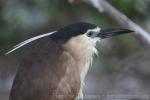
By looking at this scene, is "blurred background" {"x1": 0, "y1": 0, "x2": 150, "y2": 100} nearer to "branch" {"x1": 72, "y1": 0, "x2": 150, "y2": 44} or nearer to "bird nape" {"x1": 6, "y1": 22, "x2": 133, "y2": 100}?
"branch" {"x1": 72, "y1": 0, "x2": 150, "y2": 44}

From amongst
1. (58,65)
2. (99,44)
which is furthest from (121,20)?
(99,44)

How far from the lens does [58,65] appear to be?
430 cm

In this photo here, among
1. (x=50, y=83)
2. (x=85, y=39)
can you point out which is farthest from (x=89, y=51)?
(x=50, y=83)

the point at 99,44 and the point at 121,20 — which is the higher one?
the point at 99,44

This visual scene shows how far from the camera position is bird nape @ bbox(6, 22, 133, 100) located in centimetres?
420

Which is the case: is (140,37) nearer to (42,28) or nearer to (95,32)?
(95,32)

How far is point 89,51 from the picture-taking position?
438 cm

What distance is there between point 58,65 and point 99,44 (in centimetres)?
221

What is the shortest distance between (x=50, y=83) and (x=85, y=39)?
38 centimetres

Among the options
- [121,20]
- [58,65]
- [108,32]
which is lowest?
[58,65]

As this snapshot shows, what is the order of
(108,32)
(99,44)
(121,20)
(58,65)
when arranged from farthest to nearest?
(99,44), (121,20), (108,32), (58,65)

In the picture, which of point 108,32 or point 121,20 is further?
point 121,20

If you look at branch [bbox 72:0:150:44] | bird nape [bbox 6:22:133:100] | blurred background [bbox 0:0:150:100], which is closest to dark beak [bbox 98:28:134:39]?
bird nape [bbox 6:22:133:100]

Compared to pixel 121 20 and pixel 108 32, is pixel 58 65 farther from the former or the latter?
pixel 121 20
